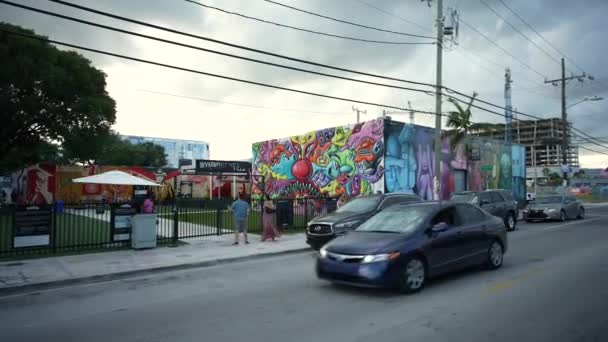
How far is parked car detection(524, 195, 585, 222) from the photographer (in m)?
20.9

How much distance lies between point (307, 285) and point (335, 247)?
3.96ft

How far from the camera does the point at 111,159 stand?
221ft

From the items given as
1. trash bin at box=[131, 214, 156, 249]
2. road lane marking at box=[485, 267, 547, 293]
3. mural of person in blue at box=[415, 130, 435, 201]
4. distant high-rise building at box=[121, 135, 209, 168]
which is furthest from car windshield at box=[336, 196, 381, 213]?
distant high-rise building at box=[121, 135, 209, 168]

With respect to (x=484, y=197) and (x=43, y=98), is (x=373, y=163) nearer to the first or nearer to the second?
(x=484, y=197)

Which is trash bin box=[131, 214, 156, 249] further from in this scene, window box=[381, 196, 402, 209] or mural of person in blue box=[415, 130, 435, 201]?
mural of person in blue box=[415, 130, 435, 201]

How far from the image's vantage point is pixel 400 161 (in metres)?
23.8

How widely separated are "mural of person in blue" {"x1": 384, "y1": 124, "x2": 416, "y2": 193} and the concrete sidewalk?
33.7 feet

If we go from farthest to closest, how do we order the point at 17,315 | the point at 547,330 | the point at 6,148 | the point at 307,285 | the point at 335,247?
the point at 6,148
the point at 307,285
the point at 335,247
the point at 17,315
the point at 547,330

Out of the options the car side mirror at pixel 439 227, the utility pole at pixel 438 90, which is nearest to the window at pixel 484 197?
the utility pole at pixel 438 90

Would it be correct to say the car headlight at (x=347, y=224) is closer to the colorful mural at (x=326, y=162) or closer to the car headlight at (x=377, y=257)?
the car headlight at (x=377, y=257)

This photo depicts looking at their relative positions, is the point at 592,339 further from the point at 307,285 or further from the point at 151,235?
the point at 151,235

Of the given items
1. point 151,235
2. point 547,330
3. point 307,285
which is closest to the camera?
point 547,330

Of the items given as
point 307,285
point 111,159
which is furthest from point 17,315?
point 111,159

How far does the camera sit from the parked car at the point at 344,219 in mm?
11375
